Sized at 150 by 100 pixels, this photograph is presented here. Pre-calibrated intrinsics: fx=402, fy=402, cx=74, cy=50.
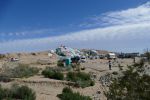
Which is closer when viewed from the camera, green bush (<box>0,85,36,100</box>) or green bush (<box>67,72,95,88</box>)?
green bush (<box>0,85,36,100</box>)

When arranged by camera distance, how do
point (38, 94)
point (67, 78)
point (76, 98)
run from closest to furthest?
1. point (76, 98)
2. point (38, 94)
3. point (67, 78)

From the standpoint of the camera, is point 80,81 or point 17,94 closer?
point 17,94

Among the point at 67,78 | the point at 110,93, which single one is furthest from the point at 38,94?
the point at 110,93

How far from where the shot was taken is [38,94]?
3384cm

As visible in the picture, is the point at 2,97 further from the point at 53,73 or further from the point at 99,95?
the point at 53,73

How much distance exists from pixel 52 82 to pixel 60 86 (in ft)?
4.43

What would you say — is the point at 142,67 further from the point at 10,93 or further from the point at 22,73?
the point at 22,73

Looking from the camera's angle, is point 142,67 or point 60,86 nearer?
point 142,67

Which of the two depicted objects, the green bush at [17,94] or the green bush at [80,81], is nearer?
the green bush at [17,94]

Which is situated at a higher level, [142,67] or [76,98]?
[142,67]

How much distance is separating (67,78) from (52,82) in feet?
18.3

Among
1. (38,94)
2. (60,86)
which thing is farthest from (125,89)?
(60,86)

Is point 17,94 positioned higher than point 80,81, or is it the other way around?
point 80,81

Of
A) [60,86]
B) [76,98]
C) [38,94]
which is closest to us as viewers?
[76,98]
